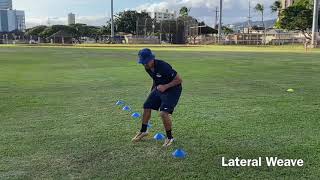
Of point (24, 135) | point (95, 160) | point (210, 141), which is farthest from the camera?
point (24, 135)

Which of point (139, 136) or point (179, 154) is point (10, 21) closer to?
point (139, 136)

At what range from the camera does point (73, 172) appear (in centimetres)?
528

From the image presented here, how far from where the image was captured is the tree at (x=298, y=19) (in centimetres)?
6806

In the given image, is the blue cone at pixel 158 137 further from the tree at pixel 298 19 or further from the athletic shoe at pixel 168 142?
the tree at pixel 298 19

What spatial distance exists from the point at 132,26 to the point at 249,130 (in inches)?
3984

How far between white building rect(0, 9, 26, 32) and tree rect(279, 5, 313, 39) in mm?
112790

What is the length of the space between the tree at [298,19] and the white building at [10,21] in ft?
370

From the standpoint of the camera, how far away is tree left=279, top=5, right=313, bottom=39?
6806 centimetres

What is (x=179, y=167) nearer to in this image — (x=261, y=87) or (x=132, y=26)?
(x=261, y=87)

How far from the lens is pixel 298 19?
68562 millimetres

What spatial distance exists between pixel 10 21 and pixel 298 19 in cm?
12740

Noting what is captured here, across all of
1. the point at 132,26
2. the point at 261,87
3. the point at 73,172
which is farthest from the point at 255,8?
the point at 73,172

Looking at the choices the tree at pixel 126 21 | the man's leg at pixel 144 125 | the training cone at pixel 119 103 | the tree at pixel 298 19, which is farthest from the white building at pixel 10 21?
the man's leg at pixel 144 125

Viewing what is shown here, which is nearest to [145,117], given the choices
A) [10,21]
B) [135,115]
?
[135,115]
